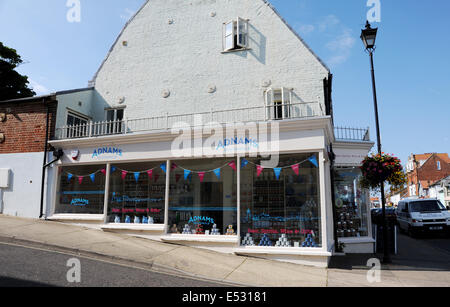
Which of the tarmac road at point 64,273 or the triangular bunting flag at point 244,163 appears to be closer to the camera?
the tarmac road at point 64,273

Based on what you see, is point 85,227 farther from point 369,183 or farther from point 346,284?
point 369,183

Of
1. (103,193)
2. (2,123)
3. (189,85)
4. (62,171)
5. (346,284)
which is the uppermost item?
(189,85)

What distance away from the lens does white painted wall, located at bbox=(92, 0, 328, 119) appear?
12.1 meters

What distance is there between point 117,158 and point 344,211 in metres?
9.36

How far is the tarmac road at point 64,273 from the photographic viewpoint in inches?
218

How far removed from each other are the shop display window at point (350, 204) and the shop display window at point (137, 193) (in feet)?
23.0

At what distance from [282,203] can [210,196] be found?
2513mm

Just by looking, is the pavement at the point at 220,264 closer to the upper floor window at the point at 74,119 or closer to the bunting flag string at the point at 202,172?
the bunting flag string at the point at 202,172

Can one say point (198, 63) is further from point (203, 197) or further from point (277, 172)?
point (277, 172)

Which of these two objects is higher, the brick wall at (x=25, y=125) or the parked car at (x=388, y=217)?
the brick wall at (x=25, y=125)

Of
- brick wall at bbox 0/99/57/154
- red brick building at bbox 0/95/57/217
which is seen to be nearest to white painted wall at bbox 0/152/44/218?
red brick building at bbox 0/95/57/217

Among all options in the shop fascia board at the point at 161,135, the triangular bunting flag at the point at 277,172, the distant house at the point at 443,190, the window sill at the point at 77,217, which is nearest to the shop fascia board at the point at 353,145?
the shop fascia board at the point at 161,135
